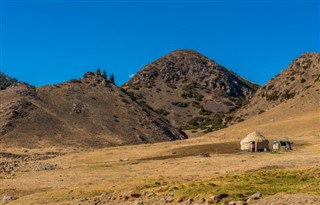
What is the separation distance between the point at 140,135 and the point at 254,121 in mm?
31384

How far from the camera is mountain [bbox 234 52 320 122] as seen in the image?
470 ft

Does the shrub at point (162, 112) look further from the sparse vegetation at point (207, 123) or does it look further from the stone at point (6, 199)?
the stone at point (6, 199)

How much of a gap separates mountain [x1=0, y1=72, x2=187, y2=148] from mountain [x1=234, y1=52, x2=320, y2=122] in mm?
37293

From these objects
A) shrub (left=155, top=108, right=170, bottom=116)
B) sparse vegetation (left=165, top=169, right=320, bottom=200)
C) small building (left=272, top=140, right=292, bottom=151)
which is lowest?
sparse vegetation (left=165, top=169, right=320, bottom=200)

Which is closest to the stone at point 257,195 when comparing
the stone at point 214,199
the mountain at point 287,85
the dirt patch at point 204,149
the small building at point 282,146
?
the stone at point 214,199

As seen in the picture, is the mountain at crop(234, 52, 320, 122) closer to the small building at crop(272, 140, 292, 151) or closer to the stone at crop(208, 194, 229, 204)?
the small building at crop(272, 140, 292, 151)

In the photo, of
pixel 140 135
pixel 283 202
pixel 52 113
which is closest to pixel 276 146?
pixel 283 202

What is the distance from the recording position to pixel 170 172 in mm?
40438

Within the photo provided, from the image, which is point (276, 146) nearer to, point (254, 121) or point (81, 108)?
point (254, 121)

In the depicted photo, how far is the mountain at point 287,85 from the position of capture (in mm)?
143375

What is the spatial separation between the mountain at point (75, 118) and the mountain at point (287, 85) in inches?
1468

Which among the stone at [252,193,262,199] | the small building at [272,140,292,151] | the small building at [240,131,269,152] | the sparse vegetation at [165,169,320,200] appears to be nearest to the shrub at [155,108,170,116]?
the small building at [240,131,269,152]

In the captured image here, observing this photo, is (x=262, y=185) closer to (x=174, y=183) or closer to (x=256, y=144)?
(x=174, y=183)

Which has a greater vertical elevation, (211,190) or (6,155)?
(6,155)
